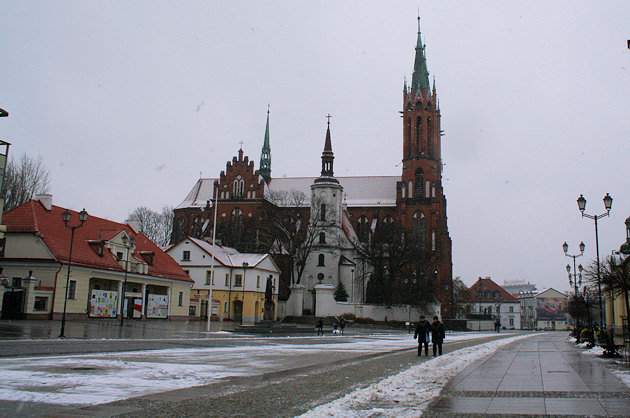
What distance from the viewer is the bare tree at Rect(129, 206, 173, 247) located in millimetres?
89000

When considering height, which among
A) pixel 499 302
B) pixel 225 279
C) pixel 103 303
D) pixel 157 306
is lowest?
pixel 157 306

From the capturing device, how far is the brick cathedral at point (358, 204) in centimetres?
7644

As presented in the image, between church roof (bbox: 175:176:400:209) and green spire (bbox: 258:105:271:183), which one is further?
green spire (bbox: 258:105:271:183)

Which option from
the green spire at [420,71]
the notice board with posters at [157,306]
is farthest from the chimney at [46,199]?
the green spire at [420,71]

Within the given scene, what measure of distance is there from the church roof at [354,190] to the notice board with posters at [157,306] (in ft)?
138

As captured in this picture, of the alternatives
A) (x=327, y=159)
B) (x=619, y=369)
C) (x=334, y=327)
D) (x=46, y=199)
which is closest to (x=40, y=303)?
(x=46, y=199)

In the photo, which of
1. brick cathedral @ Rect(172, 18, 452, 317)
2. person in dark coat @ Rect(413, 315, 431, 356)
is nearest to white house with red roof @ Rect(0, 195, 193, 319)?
person in dark coat @ Rect(413, 315, 431, 356)

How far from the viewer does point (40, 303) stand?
35344 mm

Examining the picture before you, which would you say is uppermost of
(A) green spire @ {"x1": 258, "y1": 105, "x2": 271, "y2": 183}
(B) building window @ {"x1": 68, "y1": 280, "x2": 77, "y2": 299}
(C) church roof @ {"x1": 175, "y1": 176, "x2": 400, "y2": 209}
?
(A) green spire @ {"x1": 258, "y1": 105, "x2": 271, "y2": 183}

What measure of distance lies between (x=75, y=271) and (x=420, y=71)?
69275 mm

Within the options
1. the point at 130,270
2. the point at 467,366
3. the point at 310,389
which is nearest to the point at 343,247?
the point at 130,270

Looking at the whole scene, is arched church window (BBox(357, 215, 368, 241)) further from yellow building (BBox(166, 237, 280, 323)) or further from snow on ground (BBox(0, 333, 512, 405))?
snow on ground (BBox(0, 333, 512, 405))

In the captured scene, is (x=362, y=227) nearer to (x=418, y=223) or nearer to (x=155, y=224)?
(x=418, y=223)

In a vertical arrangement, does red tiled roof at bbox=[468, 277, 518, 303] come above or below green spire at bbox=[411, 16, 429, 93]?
below
